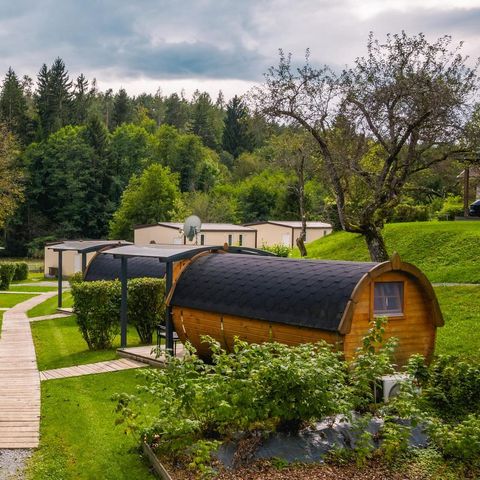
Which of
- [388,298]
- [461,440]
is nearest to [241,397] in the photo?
[461,440]

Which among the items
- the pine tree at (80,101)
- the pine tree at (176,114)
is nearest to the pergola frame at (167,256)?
the pine tree at (80,101)

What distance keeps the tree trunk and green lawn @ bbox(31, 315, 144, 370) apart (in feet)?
23.6

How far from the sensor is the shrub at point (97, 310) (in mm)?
16719

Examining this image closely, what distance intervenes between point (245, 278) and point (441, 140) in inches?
336

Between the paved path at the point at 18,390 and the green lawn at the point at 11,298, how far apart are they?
7.83 metres

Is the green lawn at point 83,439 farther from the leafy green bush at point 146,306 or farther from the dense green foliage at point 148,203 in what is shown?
the dense green foliage at point 148,203

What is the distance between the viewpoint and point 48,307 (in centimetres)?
2741

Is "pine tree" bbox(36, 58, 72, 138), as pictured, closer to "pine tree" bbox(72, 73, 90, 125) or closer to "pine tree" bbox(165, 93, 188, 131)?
"pine tree" bbox(72, 73, 90, 125)

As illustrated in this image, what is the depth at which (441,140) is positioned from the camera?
18938mm

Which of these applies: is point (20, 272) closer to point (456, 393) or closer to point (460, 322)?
point (460, 322)

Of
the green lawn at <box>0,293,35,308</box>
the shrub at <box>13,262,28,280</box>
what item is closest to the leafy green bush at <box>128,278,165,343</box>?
the green lawn at <box>0,293,35,308</box>

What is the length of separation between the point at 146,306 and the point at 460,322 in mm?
8288

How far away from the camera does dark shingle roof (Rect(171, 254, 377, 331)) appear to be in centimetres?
1173

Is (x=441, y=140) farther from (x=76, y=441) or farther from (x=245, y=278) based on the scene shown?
(x=76, y=441)
